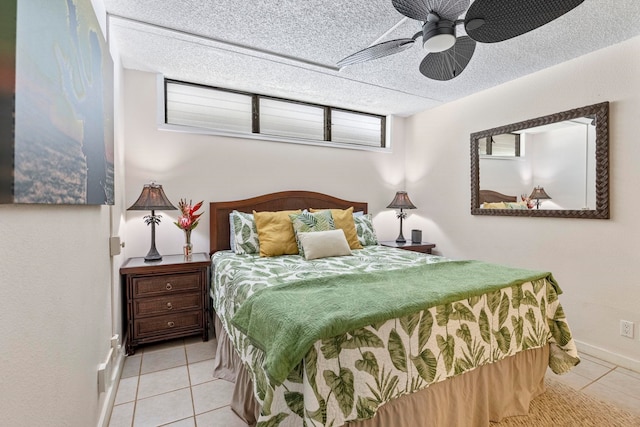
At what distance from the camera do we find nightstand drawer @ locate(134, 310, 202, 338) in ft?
7.79

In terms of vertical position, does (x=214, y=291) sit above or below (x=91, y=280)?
below

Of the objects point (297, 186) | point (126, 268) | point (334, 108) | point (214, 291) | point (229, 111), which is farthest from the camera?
point (334, 108)

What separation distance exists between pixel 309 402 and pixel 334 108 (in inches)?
134

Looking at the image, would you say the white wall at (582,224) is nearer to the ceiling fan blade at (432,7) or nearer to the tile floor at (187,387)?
the tile floor at (187,387)

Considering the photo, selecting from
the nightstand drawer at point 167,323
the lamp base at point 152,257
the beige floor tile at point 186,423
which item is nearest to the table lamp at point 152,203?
the lamp base at point 152,257

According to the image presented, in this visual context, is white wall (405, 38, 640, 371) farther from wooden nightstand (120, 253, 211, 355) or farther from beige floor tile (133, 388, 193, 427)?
beige floor tile (133, 388, 193, 427)

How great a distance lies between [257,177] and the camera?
330 cm

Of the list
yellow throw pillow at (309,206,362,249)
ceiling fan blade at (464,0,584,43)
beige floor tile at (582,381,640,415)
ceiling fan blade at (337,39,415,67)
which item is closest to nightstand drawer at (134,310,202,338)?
yellow throw pillow at (309,206,362,249)

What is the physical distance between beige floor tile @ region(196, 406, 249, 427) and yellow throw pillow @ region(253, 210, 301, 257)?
1205mm

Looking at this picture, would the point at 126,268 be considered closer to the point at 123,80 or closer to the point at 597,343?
the point at 123,80

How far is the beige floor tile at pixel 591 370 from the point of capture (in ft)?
7.02

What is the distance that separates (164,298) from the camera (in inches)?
96.2

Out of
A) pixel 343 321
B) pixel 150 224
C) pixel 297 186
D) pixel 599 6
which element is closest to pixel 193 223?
pixel 150 224

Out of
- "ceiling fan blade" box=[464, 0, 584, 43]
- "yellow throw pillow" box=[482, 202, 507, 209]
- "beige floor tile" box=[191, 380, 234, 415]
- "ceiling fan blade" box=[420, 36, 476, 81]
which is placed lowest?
"beige floor tile" box=[191, 380, 234, 415]
